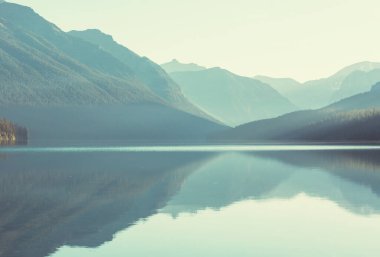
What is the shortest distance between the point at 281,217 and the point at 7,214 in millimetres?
22805

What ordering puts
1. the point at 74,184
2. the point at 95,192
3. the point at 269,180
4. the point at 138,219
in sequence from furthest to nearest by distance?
the point at 269,180, the point at 74,184, the point at 95,192, the point at 138,219

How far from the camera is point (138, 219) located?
48844 millimetres

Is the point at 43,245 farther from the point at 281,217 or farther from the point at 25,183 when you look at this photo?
the point at 25,183

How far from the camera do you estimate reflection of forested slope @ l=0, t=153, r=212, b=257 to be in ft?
129

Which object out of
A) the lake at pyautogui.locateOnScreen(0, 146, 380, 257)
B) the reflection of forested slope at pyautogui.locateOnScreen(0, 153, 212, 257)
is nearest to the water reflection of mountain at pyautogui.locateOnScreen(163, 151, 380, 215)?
the lake at pyautogui.locateOnScreen(0, 146, 380, 257)

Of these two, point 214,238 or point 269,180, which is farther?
point 269,180

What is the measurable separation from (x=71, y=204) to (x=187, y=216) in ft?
41.1

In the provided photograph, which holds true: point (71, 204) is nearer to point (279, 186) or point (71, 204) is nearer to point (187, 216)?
point (187, 216)

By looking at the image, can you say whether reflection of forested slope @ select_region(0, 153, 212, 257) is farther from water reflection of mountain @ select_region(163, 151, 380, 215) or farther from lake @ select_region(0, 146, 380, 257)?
water reflection of mountain @ select_region(163, 151, 380, 215)

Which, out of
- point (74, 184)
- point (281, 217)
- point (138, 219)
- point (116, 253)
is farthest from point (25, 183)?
point (116, 253)

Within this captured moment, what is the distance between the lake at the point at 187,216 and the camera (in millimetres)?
37312

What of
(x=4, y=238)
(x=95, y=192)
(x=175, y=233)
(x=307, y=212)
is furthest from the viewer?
(x=95, y=192)

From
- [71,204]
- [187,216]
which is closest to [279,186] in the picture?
[187,216]

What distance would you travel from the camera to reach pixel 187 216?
167 feet
